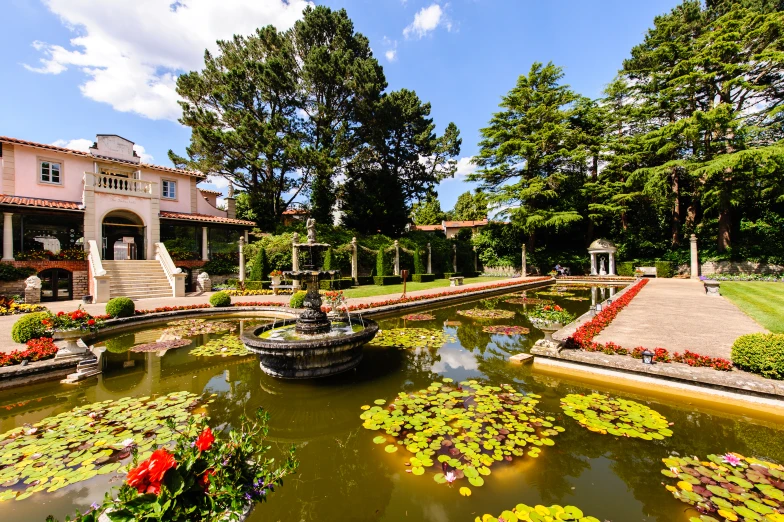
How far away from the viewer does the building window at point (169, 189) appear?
854 inches

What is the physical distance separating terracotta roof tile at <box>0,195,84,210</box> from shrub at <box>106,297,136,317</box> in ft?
31.1

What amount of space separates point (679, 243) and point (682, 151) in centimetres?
773

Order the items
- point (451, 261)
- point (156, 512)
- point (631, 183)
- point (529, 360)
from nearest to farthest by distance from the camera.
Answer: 1. point (156, 512)
2. point (529, 360)
3. point (631, 183)
4. point (451, 261)

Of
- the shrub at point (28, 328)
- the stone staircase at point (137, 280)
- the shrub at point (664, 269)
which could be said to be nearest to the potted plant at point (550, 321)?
the shrub at point (28, 328)

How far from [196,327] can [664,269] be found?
32441mm

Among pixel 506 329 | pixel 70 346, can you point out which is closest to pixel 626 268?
pixel 506 329

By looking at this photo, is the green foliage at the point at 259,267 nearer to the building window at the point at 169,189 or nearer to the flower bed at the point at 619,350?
the building window at the point at 169,189

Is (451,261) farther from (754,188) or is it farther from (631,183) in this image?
(754,188)

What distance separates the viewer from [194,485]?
1.59 m

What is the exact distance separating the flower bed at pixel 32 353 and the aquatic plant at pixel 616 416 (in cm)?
956

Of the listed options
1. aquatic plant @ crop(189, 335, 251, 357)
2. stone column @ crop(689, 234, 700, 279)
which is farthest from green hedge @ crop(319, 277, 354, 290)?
stone column @ crop(689, 234, 700, 279)

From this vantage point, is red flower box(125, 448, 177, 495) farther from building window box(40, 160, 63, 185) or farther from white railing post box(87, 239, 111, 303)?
building window box(40, 160, 63, 185)

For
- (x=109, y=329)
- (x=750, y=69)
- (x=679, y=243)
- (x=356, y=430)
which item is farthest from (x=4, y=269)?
(x=750, y=69)

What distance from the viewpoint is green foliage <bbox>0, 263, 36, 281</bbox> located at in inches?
546
